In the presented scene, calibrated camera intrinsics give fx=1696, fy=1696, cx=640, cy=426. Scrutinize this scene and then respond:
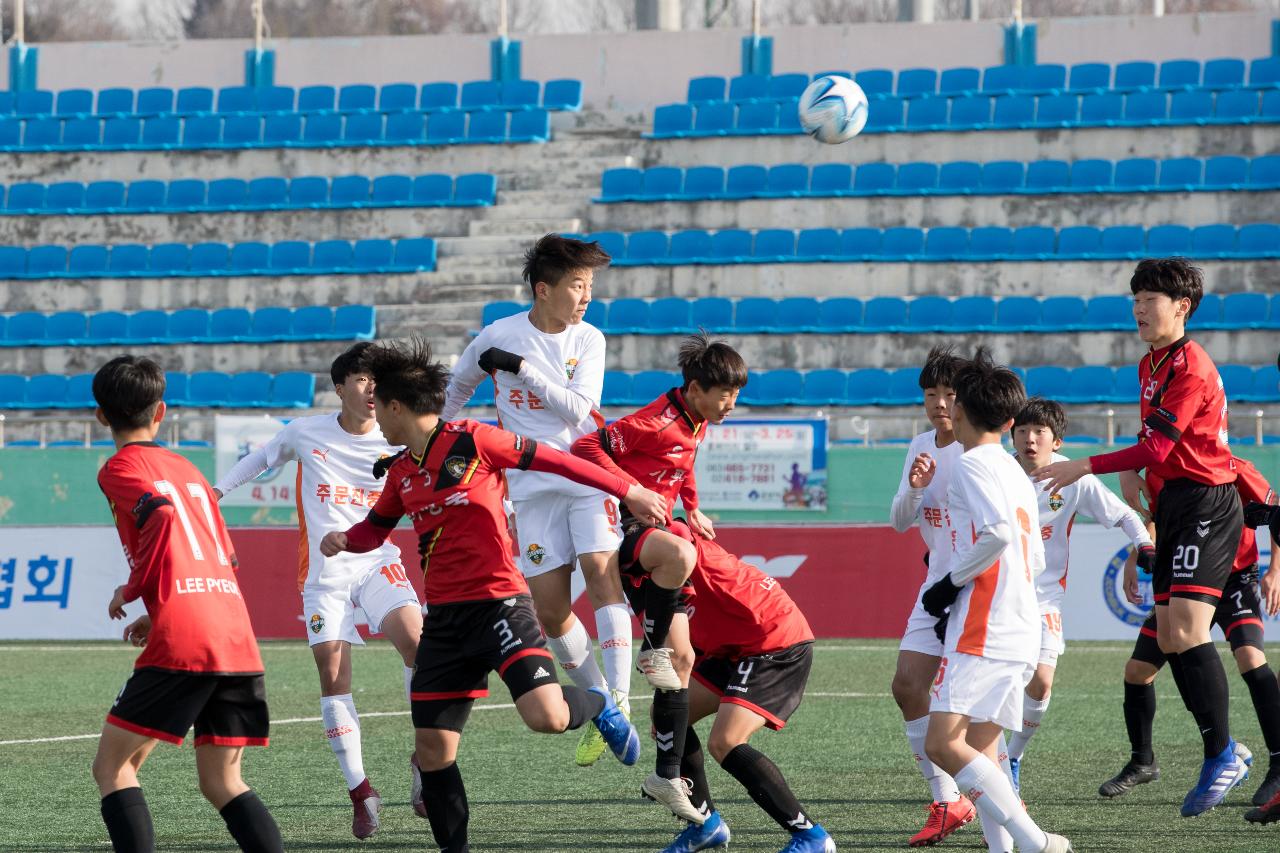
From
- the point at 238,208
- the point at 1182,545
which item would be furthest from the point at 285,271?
the point at 1182,545

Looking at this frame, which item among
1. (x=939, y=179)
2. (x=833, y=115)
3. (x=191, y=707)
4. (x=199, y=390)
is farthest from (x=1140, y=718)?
(x=199, y=390)

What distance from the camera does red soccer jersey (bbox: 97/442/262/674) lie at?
5.21 metres

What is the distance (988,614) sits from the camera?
18.5 ft

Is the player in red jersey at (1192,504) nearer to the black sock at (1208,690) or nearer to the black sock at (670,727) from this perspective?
the black sock at (1208,690)

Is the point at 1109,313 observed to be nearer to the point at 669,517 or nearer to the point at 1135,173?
the point at 1135,173

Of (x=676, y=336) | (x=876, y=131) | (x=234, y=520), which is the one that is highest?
(x=876, y=131)

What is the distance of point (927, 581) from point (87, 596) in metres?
9.80

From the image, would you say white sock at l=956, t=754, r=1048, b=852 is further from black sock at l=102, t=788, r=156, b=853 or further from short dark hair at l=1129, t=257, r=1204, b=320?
black sock at l=102, t=788, r=156, b=853

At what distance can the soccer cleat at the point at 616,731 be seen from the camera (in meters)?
6.63

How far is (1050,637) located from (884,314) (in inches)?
565

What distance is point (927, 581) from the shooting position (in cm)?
740

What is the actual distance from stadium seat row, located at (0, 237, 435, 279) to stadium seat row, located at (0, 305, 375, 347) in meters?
0.73

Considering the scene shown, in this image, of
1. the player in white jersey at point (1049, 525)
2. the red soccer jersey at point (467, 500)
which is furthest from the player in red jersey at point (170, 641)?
the player in white jersey at point (1049, 525)

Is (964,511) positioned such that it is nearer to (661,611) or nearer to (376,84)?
(661,611)
